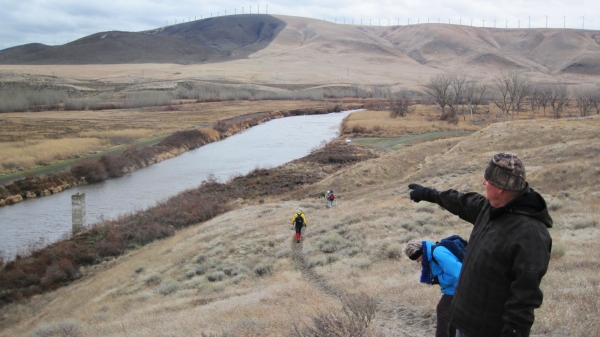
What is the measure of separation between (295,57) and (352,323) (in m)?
200

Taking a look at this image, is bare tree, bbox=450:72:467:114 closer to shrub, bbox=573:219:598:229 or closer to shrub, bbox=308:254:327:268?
shrub, bbox=573:219:598:229

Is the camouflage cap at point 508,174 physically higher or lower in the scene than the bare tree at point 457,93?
lower

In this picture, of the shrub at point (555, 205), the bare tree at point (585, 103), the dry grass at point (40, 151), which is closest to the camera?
the shrub at point (555, 205)

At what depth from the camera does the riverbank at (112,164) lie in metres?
28.3

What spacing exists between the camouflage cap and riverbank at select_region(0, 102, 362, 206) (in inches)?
1133

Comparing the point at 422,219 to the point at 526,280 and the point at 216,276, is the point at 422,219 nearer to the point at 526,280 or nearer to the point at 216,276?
the point at 216,276

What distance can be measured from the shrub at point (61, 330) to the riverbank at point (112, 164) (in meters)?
18.7

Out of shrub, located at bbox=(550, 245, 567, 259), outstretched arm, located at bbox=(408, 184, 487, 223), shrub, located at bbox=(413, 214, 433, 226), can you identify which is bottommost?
shrub, located at bbox=(413, 214, 433, 226)

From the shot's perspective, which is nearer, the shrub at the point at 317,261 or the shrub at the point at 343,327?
the shrub at the point at 343,327

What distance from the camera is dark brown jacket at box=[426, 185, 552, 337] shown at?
2.90 metres

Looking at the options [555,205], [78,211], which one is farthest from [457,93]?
[555,205]

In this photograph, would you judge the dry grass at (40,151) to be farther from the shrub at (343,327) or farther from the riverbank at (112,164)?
the shrub at (343,327)

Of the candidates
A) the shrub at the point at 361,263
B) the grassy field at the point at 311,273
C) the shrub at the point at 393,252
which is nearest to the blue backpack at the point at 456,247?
the grassy field at the point at 311,273

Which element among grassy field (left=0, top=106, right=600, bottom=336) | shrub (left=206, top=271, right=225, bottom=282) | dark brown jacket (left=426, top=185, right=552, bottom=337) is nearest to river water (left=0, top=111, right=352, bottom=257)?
grassy field (left=0, top=106, right=600, bottom=336)
